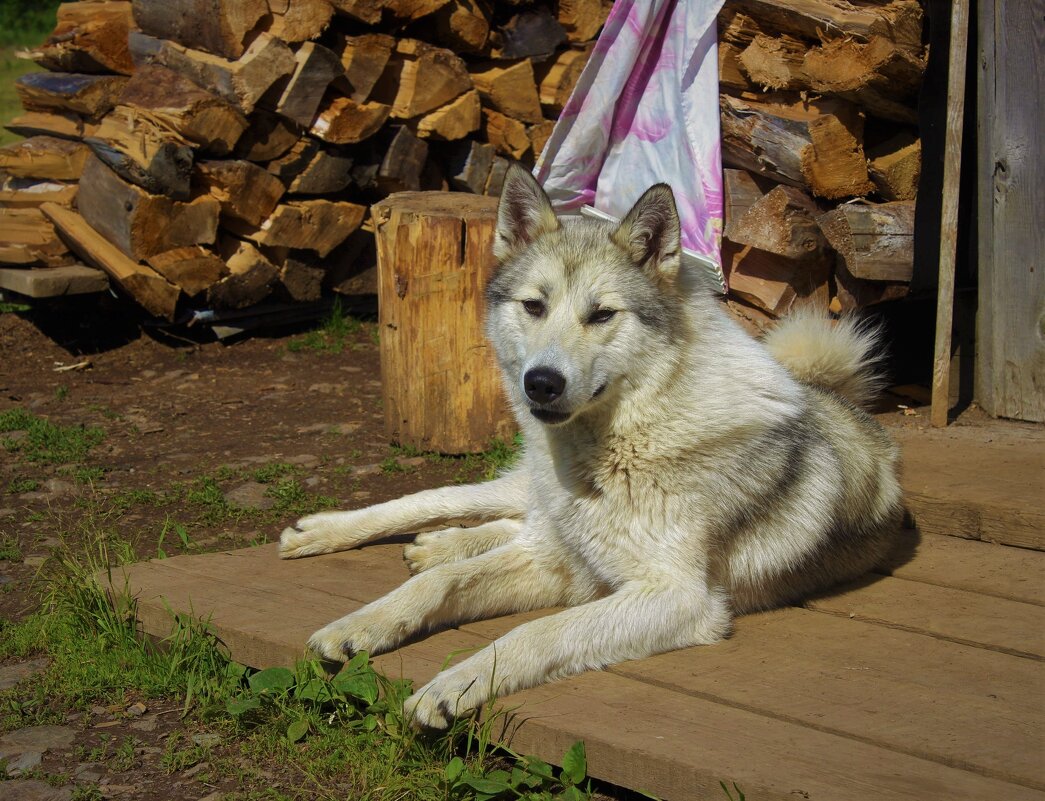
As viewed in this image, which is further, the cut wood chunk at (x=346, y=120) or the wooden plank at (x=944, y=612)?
the cut wood chunk at (x=346, y=120)

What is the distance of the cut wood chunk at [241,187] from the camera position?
6.58 metres

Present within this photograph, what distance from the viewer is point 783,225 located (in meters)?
5.00

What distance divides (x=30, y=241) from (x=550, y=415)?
5.55 metres

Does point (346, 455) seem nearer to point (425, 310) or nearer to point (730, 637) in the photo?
point (425, 310)

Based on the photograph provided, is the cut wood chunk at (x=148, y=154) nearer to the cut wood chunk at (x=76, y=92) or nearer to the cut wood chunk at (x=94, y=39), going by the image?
the cut wood chunk at (x=76, y=92)

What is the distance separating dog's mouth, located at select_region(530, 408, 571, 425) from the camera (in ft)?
9.15

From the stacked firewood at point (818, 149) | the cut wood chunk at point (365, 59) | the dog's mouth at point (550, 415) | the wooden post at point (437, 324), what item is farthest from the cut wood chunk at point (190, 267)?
the dog's mouth at point (550, 415)

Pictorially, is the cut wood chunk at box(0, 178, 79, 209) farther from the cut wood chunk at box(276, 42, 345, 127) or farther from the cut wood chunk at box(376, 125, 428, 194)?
Answer: the cut wood chunk at box(376, 125, 428, 194)

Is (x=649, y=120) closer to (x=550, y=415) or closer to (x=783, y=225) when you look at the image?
(x=783, y=225)

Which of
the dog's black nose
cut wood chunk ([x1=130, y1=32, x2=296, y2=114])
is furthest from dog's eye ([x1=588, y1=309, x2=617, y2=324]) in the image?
cut wood chunk ([x1=130, y1=32, x2=296, y2=114])

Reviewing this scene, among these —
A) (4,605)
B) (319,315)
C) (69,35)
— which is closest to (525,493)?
(4,605)

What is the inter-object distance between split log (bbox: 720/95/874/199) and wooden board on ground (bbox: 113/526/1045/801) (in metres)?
2.15

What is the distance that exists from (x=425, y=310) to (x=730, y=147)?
172 cm

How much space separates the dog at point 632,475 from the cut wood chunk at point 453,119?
13.8 feet
